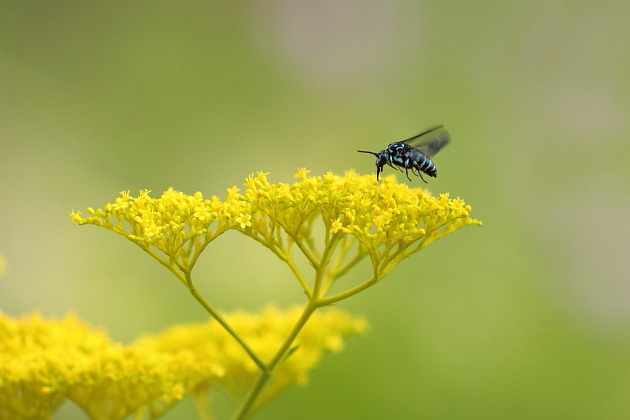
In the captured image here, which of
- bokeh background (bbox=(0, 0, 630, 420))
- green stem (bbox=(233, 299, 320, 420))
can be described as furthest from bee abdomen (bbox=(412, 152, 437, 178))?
bokeh background (bbox=(0, 0, 630, 420))

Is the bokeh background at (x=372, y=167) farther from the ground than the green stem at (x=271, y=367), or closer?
farther from the ground

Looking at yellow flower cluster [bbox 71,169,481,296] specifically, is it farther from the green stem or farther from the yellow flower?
the yellow flower

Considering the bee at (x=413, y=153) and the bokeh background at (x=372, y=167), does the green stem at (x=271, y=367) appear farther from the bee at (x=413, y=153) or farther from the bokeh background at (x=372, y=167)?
the bokeh background at (x=372, y=167)

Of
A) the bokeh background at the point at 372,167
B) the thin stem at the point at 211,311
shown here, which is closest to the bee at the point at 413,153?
the thin stem at the point at 211,311

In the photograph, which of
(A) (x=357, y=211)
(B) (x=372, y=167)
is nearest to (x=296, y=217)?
(A) (x=357, y=211)

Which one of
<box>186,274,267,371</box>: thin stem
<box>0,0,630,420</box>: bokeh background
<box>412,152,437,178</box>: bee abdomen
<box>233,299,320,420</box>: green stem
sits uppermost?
<box>0,0,630,420</box>: bokeh background

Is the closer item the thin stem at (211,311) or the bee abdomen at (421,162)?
the thin stem at (211,311)

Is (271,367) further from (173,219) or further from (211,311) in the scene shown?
(173,219)
